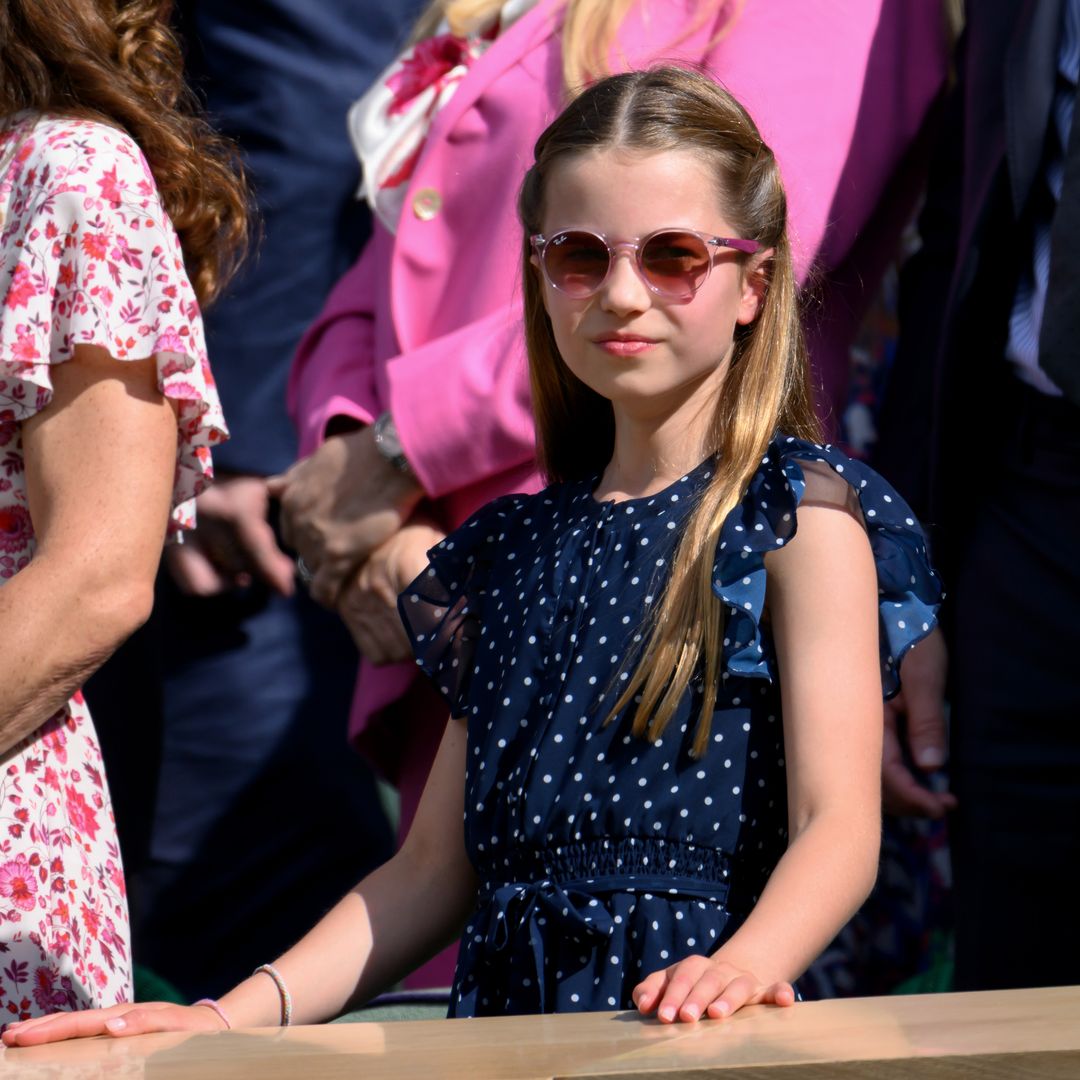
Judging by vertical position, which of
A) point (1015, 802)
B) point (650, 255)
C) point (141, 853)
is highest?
point (650, 255)

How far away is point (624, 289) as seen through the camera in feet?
5.86

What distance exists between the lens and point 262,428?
3.23 meters

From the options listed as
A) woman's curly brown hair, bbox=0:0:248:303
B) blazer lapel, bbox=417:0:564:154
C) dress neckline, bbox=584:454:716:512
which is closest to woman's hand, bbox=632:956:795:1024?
dress neckline, bbox=584:454:716:512

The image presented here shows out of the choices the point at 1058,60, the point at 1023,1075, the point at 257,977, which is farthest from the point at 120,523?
the point at 1058,60

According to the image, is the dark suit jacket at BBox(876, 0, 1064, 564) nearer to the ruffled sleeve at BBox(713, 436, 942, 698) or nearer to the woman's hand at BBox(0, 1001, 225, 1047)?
the ruffled sleeve at BBox(713, 436, 942, 698)

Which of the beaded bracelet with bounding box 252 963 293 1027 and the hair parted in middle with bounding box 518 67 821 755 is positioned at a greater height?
the hair parted in middle with bounding box 518 67 821 755

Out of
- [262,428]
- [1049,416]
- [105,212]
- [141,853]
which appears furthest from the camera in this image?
[141,853]

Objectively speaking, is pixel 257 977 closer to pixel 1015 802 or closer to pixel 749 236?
pixel 749 236

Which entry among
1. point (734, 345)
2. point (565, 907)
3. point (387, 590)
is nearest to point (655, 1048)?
point (565, 907)

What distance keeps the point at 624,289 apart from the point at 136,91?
0.64 metres

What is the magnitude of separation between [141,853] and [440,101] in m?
1.57

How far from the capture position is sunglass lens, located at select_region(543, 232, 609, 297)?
1.81 m

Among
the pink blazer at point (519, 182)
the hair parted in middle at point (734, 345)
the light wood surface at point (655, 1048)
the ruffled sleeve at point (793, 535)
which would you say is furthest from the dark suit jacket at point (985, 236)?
the light wood surface at point (655, 1048)

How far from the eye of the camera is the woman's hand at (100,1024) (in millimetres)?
1432
